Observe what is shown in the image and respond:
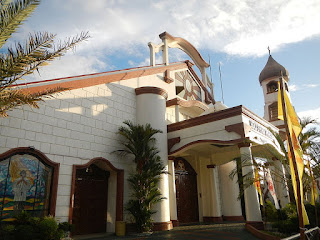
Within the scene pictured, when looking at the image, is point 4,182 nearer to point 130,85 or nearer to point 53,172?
point 53,172

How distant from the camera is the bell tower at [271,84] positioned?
23.8 m

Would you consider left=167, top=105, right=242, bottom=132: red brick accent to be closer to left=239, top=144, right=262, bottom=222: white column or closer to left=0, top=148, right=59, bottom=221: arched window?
left=239, top=144, right=262, bottom=222: white column

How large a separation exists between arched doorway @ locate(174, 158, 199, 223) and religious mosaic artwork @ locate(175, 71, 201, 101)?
413cm

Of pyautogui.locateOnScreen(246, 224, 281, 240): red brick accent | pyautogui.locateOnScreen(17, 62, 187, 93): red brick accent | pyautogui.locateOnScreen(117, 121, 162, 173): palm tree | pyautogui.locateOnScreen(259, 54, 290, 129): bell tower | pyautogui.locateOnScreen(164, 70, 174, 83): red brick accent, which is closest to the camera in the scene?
pyautogui.locateOnScreen(246, 224, 281, 240): red brick accent

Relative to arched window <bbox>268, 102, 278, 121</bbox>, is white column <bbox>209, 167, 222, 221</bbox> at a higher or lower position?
lower

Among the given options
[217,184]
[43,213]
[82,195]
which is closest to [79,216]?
[82,195]

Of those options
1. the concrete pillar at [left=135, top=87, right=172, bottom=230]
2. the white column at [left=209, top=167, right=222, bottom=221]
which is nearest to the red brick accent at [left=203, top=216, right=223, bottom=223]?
the white column at [left=209, top=167, right=222, bottom=221]

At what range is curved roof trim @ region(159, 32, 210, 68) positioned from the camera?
16.5m

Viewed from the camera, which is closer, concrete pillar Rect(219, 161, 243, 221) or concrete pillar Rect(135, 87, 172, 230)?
concrete pillar Rect(135, 87, 172, 230)

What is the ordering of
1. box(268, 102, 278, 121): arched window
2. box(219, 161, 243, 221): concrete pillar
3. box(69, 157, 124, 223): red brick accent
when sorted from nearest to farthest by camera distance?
1. box(69, 157, 124, 223): red brick accent
2. box(219, 161, 243, 221): concrete pillar
3. box(268, 102, 278, 121): arched window

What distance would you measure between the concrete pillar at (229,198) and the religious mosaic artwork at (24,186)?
35.4ft

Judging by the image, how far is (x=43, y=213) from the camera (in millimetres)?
8625

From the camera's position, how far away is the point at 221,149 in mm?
14172

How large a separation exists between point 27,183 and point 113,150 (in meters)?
3.75
